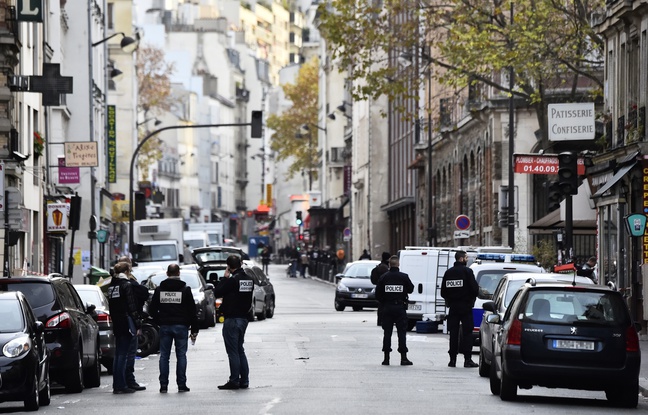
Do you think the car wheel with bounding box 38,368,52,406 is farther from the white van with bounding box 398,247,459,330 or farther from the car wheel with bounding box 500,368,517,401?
the white van with bounding box 398,247,459,330

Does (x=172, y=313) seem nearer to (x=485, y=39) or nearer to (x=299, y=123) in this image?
(x=485, y=39)

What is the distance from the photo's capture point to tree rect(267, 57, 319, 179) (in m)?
134

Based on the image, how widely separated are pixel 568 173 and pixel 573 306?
10040mm

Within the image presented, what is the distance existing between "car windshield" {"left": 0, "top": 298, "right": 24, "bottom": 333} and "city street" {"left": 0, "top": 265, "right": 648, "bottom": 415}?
3.05ft

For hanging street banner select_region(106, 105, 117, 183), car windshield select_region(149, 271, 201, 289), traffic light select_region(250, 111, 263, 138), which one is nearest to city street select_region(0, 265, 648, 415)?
car windshield select_region(149, 271, 201, 289)

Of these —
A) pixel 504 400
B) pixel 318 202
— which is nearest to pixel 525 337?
pixel 504 400

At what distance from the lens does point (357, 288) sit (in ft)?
164

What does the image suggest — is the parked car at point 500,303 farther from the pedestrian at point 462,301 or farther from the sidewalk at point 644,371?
the pedestrian at point 462,301

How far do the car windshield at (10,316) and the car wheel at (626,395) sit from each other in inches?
269

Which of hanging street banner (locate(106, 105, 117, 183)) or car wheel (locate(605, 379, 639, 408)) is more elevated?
hanging street banner (locate(106, 105, 117, 183))

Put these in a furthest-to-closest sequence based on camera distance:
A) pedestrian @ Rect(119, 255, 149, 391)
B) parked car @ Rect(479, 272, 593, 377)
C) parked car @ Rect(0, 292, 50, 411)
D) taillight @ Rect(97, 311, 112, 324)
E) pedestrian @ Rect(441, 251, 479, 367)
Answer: pedestrian @ Rect(441, 251, 479, 367) < taillight @ Rect(97, 311, 112, 324) < parked car @ Rect(479, 272, 593, 377) < pedestrian @ Rect(119, 255, 149, 391) < parked car @ Rect(0, 292, 50, 411)

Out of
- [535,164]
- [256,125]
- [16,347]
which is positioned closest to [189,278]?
[535,164]

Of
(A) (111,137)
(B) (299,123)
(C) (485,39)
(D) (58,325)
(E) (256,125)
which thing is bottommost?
(D) (58,325)

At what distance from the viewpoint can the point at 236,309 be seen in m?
22.2
